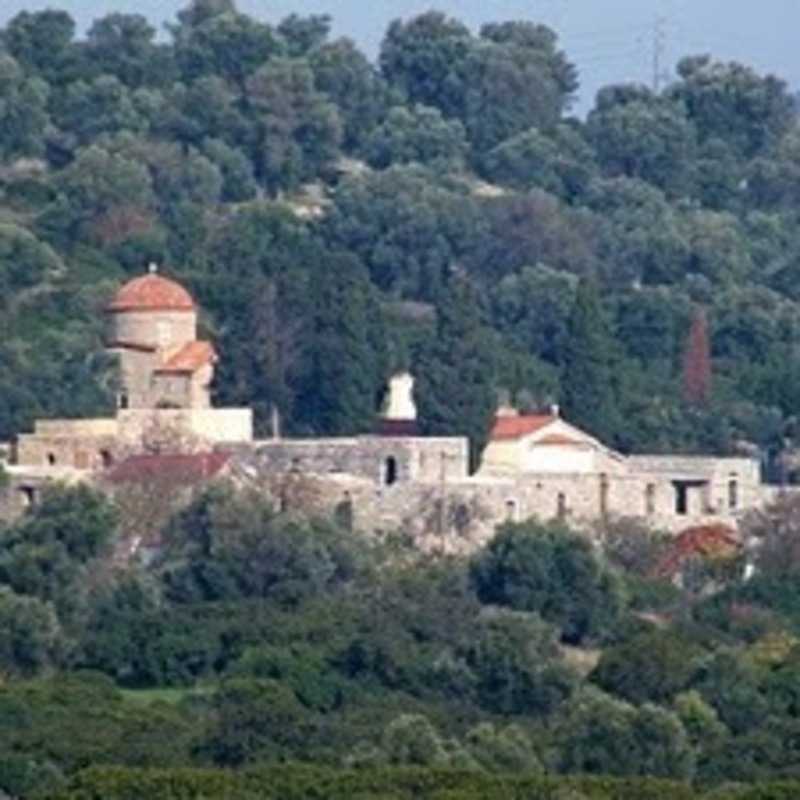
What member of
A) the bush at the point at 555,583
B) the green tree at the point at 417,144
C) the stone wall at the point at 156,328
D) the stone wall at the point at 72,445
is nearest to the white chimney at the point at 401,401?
the stone wall at the point at 156,328

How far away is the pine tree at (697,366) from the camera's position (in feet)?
344

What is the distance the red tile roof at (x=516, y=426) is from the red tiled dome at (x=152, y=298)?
3892 mm

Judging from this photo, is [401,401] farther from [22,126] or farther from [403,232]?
[22,126]

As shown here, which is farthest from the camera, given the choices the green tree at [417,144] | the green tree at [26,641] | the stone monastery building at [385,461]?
the green tree at [417,144]

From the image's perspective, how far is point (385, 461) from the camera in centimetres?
9381

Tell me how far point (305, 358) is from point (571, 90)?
87.6ft

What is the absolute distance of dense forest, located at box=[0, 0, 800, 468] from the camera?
10062cm

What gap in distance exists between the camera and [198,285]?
346ft

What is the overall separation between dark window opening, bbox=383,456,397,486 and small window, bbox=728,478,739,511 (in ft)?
13.4

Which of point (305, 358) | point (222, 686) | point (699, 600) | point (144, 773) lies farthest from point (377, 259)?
point (144, 773)

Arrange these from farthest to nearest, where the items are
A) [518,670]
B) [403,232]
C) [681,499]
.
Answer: [403,232], [681,499], [518,670]

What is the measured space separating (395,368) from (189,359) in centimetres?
395

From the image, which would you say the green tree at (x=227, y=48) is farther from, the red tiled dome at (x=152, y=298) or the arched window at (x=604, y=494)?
the arched window at (x=604, y=494)

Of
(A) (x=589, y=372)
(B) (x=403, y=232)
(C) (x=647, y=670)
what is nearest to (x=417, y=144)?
(B) (x=403, y=232)
